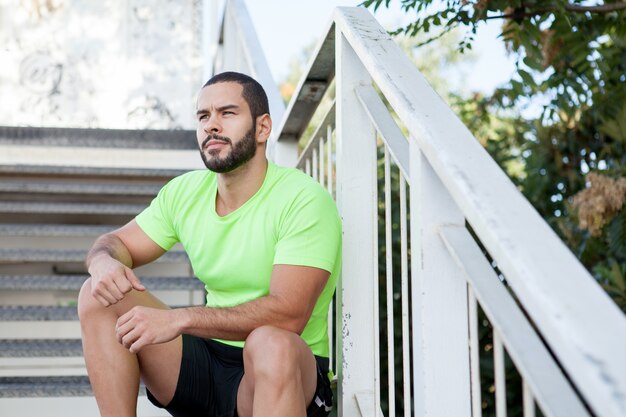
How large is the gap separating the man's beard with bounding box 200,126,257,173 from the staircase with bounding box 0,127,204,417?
3.11 feet

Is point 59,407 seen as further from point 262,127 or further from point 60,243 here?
point 60,243

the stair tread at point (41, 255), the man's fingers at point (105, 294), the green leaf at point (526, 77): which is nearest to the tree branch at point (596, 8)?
the green leaf at point (526, 77)

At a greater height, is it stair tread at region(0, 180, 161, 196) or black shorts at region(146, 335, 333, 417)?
stair tread at region(0, 180, 161, 196)

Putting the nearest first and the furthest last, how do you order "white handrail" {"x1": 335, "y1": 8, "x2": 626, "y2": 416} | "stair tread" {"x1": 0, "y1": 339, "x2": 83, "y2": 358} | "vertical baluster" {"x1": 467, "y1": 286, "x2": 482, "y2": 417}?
"white handrail" {"x1": 335, "y1": 8, "x2": 626, "y2": 416}
"vertical baluster" {"x1": 467, "y1": 286, "x2": 482, "y2": 417}
"stair tread" {"x1": 0, "y1": 339, "x2": 83, "y2": 358}

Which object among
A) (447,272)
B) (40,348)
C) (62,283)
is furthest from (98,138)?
(447,272)

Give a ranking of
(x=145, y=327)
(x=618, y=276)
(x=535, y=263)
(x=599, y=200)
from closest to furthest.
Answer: (x=535, y=263), (x=145, y=327), (x=599, y=200), (x=618, y=276)

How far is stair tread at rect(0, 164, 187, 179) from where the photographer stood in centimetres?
400

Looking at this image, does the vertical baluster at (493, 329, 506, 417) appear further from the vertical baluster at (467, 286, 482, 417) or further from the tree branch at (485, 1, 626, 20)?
the tree branch at (485, 1, 626, 20)

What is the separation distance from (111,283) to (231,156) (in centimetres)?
43

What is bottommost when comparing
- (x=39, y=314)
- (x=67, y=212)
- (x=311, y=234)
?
(x=311, y=234)

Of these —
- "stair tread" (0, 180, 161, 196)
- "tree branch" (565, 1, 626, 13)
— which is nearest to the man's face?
"tree branch" (565, 1, 626, 13)

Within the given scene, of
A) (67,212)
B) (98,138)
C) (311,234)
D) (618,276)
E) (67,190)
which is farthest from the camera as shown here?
(98,138)

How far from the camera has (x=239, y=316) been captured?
1697 mm

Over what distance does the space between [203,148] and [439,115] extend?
930mm
